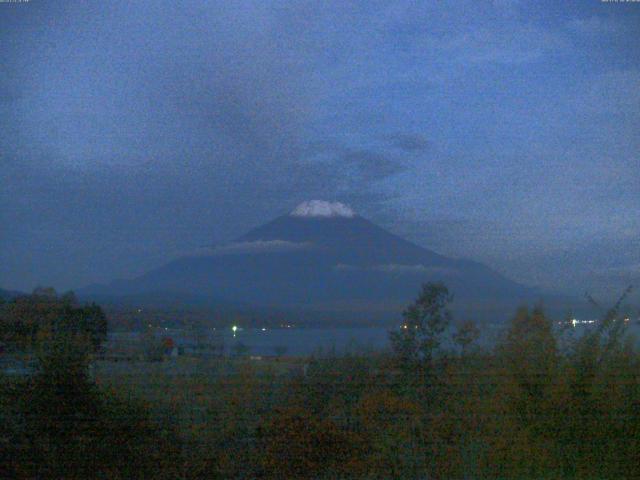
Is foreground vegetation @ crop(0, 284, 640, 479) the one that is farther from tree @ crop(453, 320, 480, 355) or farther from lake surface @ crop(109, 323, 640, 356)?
tree @ crop(453, 320, 480, 355)

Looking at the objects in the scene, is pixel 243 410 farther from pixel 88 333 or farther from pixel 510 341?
pixel 510 341

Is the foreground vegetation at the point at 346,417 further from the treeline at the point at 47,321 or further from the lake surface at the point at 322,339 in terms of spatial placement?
the lake surface at the point at 322,339

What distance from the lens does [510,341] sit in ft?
31.6

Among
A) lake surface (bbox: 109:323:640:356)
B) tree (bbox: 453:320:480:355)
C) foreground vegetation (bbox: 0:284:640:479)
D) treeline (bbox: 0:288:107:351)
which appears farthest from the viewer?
tree (bbox: 453:320:480:355)

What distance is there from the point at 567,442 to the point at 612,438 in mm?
456

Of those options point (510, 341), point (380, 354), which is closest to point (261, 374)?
point (380, 354)

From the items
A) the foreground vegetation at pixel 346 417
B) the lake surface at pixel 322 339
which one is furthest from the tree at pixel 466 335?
the foreground vegetation at pixel 346 417

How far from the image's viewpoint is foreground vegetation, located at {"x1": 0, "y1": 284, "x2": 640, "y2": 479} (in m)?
8.18

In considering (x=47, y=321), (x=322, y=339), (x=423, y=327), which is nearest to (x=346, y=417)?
(x=322, y=339)

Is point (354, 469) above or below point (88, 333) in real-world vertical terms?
below

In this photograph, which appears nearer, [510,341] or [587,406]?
[587,406]

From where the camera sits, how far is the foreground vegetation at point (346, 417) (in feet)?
26.8

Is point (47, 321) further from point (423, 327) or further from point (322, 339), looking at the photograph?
point (423, 327)

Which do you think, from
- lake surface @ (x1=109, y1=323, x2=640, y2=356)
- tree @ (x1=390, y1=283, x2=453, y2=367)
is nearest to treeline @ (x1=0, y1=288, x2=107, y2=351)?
lake surface @ (x1=109, y1=323, x2=640, y2=356)
